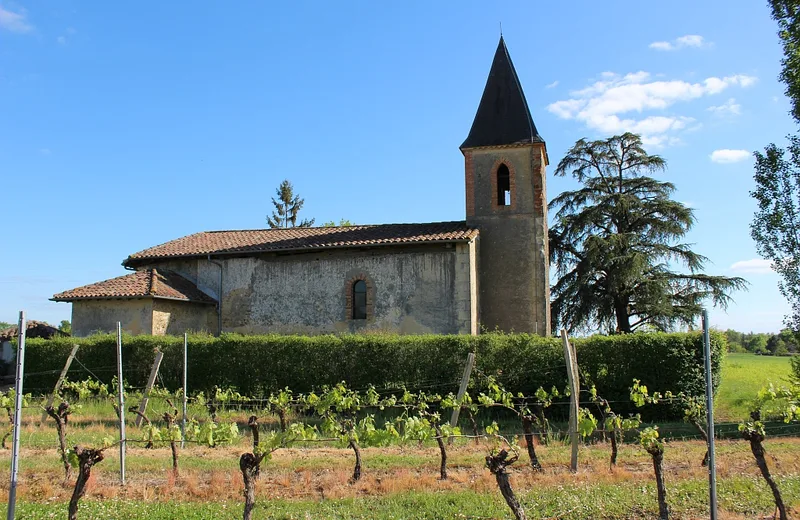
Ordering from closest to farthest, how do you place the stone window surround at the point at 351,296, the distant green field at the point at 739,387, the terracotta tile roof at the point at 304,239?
1. the distant green field at the point at 739,387
2. the terracotta tile roof at the point at 304,239
3. the stone window surround at the point at 351,296

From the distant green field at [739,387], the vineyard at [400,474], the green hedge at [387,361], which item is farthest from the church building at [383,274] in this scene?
the vineyard at [400,474]

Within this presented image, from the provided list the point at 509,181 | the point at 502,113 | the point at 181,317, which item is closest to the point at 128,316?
the point at 181,317

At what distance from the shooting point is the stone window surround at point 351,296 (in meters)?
21.9

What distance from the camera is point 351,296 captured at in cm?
2214

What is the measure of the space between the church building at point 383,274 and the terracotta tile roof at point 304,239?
56 mm

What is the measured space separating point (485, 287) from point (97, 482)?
51.9ft

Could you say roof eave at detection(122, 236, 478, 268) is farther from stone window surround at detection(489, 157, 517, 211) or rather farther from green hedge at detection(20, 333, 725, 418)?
green hedge at detection(20, 333, 725, 418)

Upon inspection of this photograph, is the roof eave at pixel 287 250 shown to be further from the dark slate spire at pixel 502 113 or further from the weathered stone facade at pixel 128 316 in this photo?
the dark slate spire at pixel 502 113

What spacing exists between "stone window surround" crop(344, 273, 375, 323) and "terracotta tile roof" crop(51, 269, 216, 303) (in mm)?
5126

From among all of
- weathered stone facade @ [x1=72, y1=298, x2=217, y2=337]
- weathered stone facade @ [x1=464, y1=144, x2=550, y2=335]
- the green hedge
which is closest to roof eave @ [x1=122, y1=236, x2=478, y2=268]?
weathered stone facade @ [x1=464, y1=144, x2=550, y2=335]

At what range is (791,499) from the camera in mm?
8305

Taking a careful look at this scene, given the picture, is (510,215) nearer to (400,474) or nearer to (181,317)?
(181,317)

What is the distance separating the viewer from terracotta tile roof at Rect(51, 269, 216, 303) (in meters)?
20.9

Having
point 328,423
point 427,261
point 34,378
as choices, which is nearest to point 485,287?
point 427,261
